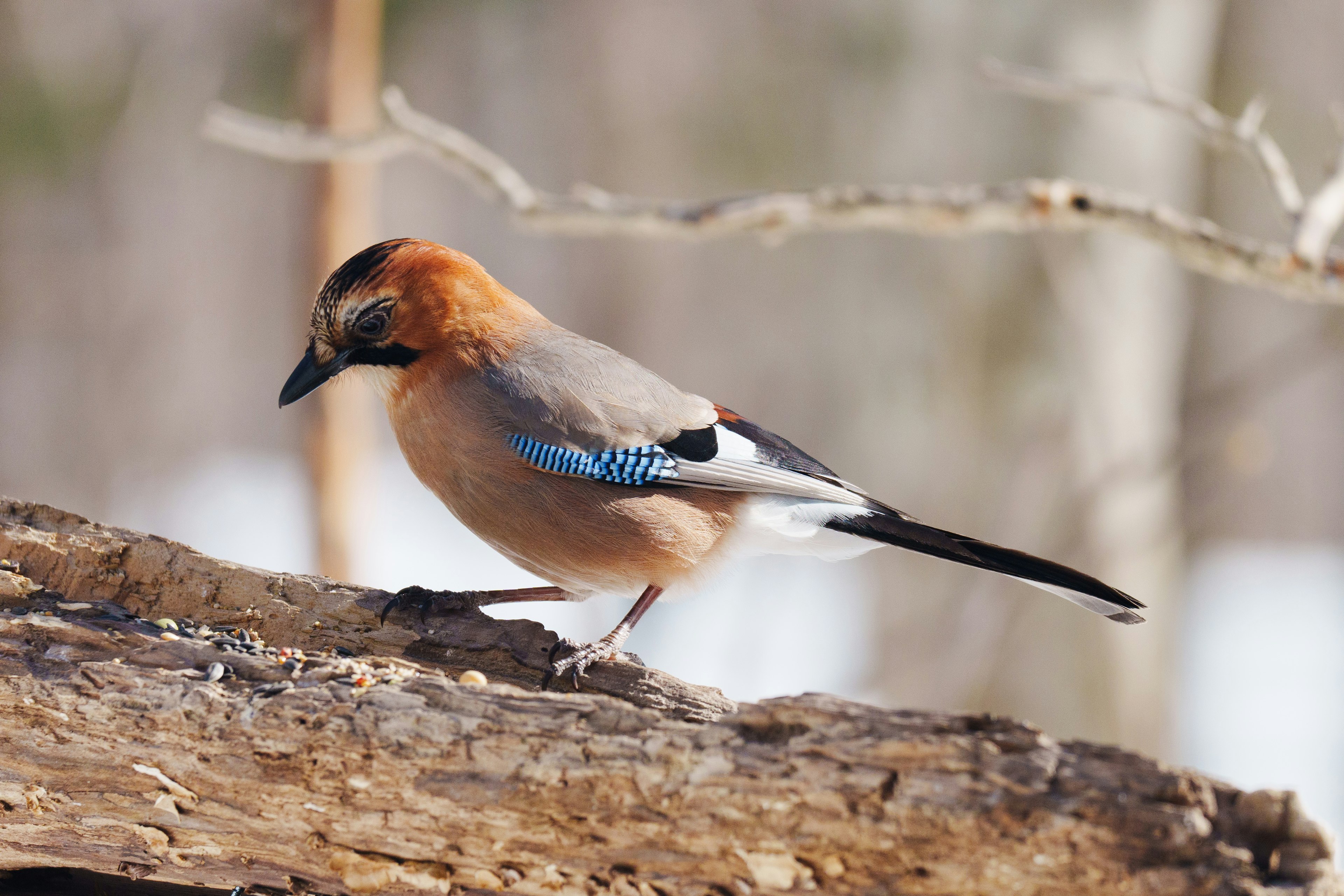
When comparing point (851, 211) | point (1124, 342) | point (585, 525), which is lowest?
A: point (585, 525)

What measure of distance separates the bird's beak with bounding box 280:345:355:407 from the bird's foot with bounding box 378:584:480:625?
1.73 ft

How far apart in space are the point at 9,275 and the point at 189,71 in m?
2.45

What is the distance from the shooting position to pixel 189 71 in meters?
9.82

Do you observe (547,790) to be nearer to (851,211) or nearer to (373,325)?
(373,325)

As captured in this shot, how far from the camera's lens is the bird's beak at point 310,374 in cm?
259

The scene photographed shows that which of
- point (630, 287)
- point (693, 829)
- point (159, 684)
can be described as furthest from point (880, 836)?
point (630, 287)

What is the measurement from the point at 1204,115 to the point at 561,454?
206cm

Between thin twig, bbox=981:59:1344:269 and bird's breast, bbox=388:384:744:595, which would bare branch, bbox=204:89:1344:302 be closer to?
thin twig, bbox=981:59:1344:269

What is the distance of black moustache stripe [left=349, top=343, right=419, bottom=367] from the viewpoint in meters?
2.68

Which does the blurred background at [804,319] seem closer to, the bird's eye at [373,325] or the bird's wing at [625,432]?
the bird's wing at [625,432]

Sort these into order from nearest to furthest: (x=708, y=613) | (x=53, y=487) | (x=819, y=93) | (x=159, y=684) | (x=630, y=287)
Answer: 1. (x=159, y=684)
2. (x=708, y=613)
3. (x=819, y=93)
4. (x=630, y=287)
5. (x=53, y=487)

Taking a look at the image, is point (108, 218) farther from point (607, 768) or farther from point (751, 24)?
point (607, 768)

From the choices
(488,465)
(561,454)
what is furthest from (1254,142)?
(488,465)

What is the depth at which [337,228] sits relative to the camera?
5.80 m
